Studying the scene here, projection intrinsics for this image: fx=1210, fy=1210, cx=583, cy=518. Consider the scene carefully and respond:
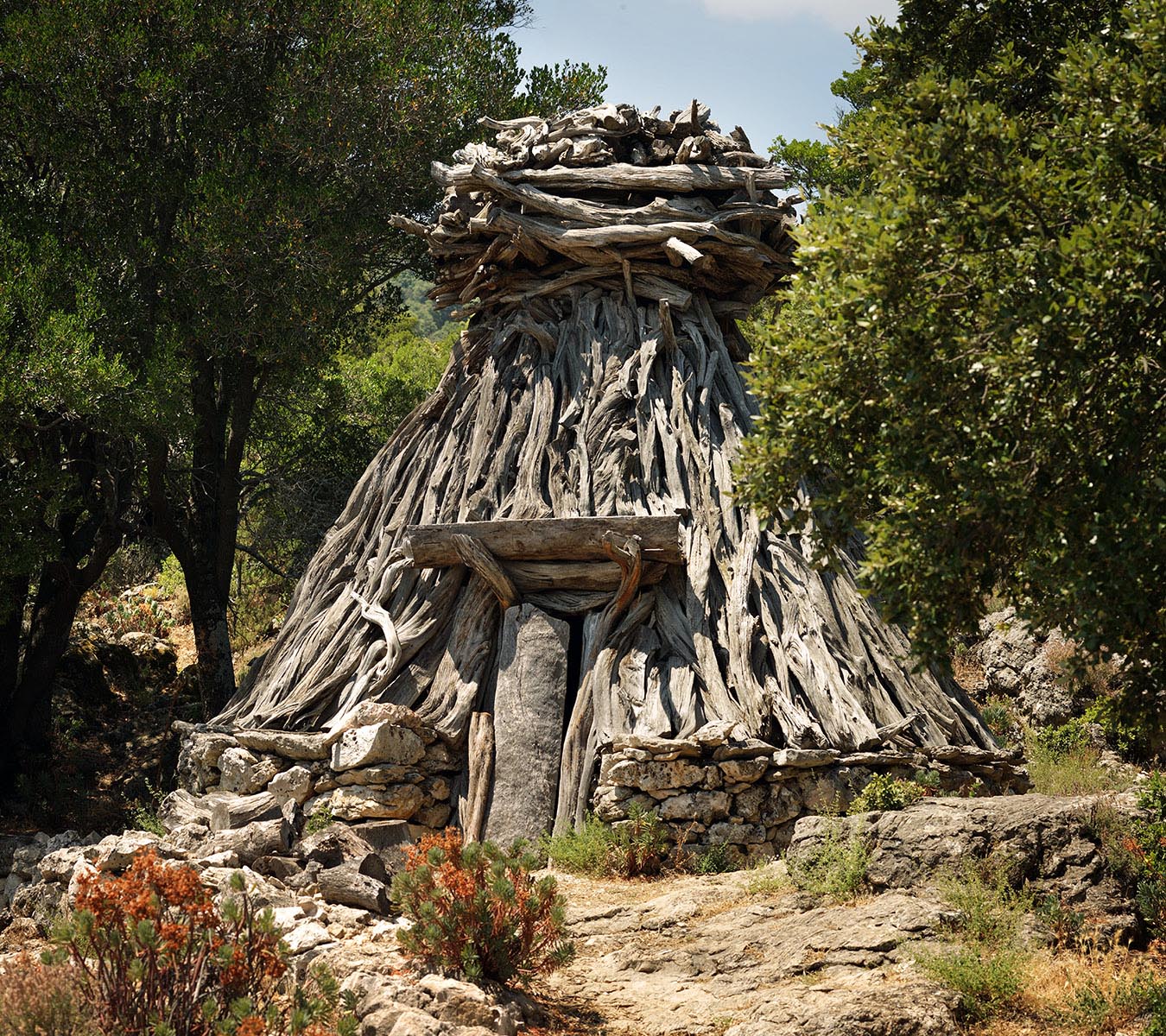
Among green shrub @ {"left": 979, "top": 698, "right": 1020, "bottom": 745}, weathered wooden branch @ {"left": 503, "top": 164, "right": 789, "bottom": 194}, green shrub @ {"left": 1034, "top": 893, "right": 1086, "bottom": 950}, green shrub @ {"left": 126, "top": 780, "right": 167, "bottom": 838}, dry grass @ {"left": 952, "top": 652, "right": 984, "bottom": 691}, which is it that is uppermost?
weathered wooden branch @ {"left": 503, "top": 164, "right": 789, "bottom": 194}

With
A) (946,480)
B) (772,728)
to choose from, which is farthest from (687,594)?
(946,480)

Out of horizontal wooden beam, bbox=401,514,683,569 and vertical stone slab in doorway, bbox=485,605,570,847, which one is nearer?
vertical stone slab in doorway, bbox=485,605,570,847

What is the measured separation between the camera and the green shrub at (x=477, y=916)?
6.46m

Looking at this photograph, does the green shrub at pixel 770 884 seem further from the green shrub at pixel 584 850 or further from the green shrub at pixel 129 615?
the green shrub at pixel 129 615

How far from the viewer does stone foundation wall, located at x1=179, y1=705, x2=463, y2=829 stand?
10367 millimetres

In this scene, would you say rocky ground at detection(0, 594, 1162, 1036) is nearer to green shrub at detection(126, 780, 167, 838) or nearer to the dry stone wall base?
the dry stone wall base

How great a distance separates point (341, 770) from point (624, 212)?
22.3ft

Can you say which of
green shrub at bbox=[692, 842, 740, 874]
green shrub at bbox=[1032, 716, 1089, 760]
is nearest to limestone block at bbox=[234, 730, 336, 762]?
green shrub at bbox=[692, 842, 740, 874]

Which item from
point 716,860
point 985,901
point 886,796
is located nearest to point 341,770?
point 716,860

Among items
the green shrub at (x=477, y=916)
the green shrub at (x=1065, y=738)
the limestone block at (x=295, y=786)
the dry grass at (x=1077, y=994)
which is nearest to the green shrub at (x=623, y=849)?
the limestone block at (x=295, y=786)

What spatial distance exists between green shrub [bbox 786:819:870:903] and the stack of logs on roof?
21.8 ft

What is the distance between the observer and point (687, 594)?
11234mm

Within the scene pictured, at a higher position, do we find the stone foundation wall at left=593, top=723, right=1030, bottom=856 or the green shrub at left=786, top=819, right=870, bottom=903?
the stone foundation wall at left=593, top=723, right=1030, bottom=856

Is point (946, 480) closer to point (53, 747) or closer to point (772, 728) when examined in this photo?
point (772, 728)
